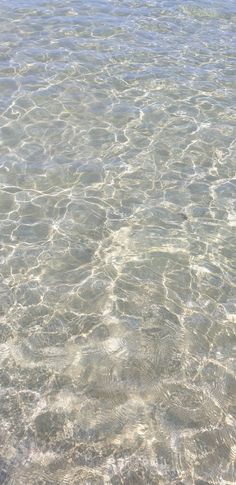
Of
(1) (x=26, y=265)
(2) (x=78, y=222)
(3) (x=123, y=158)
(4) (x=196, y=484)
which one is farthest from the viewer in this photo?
(3) (x=123, y=158)

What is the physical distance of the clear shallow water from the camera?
8.28 metres

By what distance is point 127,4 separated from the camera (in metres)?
25.4

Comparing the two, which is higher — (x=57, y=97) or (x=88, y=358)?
(x=57, y=97)

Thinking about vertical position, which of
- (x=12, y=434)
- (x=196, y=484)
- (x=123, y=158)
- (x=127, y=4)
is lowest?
(x=196, y=484)

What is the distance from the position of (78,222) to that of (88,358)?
434 cm

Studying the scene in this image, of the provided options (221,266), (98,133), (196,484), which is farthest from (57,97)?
(196,484)

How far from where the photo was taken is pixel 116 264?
11.5 metres

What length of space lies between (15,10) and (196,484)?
23.7 m

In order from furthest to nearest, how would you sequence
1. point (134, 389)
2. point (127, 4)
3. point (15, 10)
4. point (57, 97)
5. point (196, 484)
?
point (127, 4) < point (15, 10) < point (57, 97) < point (134, 389) < point (196, 484)

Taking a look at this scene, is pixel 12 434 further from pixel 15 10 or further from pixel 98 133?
pixel 15 10

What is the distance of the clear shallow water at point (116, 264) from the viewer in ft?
27.2

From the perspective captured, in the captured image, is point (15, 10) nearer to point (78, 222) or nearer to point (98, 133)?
point (98, 133)

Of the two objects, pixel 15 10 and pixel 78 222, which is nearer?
pixel 78 222

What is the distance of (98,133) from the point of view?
16047mm
